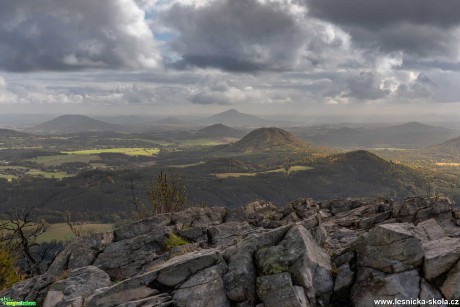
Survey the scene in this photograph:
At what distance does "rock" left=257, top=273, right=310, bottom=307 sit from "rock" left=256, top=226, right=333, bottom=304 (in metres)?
0.53

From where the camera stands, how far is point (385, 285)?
82.1 feet

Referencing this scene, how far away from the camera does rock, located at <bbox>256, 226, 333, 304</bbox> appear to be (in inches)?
1025

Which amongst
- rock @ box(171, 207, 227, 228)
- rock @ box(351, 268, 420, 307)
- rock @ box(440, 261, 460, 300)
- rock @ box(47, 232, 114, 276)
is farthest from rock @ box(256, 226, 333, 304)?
rock @ box(171, 207, 227, 228)

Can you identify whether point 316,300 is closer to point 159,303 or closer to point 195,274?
point 195,274

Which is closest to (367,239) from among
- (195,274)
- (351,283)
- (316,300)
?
(351,283)

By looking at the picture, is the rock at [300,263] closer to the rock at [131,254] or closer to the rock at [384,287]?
the rock at [384,287]

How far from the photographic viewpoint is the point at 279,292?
2520 centimetres

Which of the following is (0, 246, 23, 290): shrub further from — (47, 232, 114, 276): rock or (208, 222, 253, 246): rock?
(208, 222, 253, 246): rock

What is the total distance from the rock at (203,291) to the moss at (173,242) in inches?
572

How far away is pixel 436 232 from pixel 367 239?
34.9 ft

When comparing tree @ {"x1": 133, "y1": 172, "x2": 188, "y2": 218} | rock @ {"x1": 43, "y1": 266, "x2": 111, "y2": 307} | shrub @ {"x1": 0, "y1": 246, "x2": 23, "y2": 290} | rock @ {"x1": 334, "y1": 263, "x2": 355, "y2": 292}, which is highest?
rock @ {"x1": 334, "y1": 263, "x2": 355, "y2": 292}

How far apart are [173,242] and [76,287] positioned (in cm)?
1333

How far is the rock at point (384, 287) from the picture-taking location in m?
24.5

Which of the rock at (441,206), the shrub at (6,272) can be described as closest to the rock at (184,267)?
the shrub at (6,272)
